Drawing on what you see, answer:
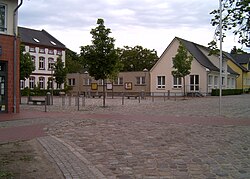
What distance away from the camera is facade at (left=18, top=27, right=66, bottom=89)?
61906 mm

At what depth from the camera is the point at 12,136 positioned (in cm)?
1094

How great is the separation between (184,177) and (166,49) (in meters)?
47.5

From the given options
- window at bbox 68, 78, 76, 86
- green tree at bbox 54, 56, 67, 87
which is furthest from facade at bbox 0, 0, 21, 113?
window at bbox 68, 78, 76, 86

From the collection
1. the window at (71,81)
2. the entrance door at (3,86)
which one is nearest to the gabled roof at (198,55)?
the window at (71,81)

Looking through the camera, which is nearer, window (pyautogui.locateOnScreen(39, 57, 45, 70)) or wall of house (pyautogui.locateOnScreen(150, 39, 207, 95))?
wall of house (pyautogui.locateOnScreen(150, 39, 207, 95))

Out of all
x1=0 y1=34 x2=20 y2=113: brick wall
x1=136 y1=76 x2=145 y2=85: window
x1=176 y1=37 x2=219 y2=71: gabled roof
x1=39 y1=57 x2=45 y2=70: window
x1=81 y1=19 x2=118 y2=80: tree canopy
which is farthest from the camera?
x1=39 y1=57 x2=45 y2=70: window

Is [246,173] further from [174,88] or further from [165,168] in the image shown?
[174,88]

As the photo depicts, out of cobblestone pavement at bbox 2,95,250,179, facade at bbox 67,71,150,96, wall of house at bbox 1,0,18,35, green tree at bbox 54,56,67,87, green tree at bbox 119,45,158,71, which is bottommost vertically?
cobblestone pavement at bbox 2,95,250,179

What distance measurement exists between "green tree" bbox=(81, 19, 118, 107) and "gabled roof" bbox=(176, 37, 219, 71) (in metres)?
24.9

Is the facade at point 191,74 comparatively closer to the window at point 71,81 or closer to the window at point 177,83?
the window at point 177,83

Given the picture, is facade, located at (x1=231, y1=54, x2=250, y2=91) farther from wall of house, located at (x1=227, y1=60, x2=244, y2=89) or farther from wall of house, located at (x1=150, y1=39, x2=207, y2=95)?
wall of house, located at (x1=150, y1=39, x2=207, y2=95)

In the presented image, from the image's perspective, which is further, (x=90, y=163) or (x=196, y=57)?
(x=196, y=57)

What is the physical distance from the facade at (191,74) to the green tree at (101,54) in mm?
23136

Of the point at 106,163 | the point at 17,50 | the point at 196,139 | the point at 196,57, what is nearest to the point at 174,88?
the point at 196,57
